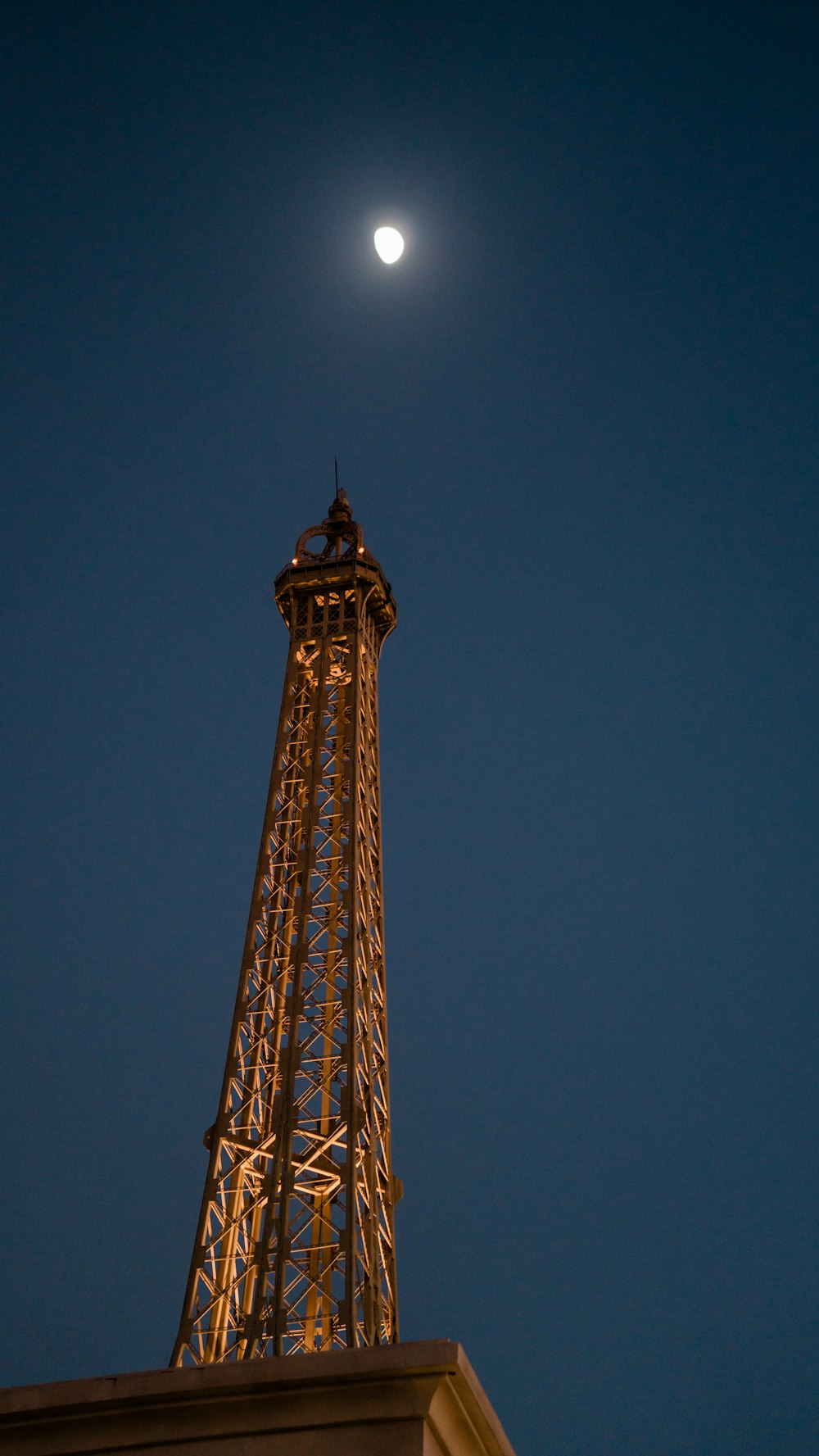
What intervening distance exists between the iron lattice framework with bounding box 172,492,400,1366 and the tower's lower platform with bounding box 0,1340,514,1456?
6162 mm

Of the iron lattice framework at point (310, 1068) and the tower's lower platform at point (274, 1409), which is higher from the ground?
the iron lattice framework at point (310, 1068)

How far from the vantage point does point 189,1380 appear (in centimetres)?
767

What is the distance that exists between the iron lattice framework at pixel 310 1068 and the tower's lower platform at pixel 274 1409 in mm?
6162

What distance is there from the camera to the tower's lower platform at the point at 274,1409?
739 centimetres

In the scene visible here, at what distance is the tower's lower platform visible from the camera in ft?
24.3

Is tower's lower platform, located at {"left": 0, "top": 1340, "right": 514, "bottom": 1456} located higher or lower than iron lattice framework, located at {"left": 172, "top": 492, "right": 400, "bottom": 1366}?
lower

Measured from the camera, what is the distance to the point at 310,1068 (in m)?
19.4

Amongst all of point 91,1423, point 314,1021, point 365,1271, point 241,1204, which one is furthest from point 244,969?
point 91,1423

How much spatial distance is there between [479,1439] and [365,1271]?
7196 mm

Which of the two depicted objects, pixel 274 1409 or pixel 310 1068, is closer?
pixel 274 1409

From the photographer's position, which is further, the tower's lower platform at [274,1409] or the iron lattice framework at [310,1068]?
the iron lattice framework at [310,1068]

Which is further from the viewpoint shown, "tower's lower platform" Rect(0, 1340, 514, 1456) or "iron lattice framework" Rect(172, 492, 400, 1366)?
"iron lattice framework" Rect(172, 492, 400, 1366)

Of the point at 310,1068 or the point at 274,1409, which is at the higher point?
the point at 310,1068

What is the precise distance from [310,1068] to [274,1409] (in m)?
11.9
